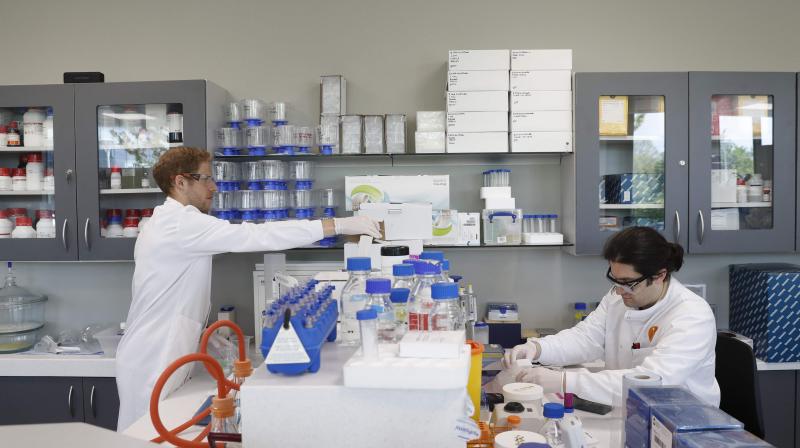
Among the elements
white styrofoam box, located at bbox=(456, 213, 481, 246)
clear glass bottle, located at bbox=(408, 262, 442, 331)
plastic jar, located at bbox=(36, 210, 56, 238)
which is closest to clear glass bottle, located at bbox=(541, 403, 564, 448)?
clear glass bottle, located at bbox=(408, 262, 442, 331)

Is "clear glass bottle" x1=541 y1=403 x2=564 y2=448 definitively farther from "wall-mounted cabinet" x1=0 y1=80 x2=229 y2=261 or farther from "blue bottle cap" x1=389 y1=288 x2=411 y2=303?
"wall-mounted cabinet" x1=0 y1=80 x2=229 y2=261

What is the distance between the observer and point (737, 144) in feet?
9.95

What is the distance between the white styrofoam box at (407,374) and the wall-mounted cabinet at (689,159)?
2.02 m

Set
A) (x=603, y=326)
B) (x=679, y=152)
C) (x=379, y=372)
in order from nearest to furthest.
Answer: (x=379, y=372) → (x=603, y=326) → (x=679, y=152)

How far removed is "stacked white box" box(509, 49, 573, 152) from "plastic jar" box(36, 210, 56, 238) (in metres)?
2.29

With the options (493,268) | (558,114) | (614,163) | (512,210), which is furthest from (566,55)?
(493,268)

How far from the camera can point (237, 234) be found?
2.43m

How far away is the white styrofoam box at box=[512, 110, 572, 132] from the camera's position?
300 cm

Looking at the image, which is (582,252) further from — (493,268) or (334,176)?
(334,176)

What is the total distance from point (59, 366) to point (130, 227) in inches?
28.2

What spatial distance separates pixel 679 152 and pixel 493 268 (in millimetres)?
1068

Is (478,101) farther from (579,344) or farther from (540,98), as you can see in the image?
(579,344)

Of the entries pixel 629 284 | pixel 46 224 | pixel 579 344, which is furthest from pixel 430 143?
pixel 46 224

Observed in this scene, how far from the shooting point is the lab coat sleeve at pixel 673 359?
6.23 ft
